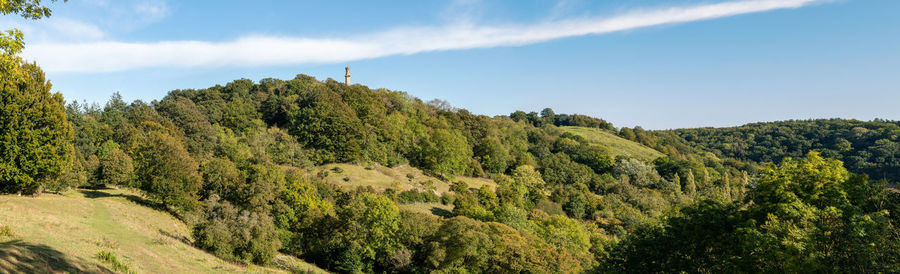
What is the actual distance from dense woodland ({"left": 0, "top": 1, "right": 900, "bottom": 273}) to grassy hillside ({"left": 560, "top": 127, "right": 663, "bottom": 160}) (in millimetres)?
16210

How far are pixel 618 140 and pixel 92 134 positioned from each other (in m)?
151

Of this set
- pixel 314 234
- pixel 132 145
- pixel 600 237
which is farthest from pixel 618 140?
pixel 132 145

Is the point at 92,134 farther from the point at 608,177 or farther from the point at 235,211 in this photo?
the point at 608,177

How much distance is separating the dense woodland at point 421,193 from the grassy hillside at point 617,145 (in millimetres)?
16210

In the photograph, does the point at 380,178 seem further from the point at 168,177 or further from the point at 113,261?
the point at 113,261

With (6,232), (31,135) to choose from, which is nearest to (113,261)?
(6,232)

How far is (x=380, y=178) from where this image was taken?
72.3 metres

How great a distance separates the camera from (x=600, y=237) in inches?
2491

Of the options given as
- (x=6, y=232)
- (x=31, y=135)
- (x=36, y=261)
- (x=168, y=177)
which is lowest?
(x=168, y=177)

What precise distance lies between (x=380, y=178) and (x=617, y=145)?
105596 mm

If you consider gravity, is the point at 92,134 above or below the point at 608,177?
above

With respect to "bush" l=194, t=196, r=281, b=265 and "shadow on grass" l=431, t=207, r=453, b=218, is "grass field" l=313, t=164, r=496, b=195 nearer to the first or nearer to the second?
"shadow on grass" l=431, t=207, r=453, b=218

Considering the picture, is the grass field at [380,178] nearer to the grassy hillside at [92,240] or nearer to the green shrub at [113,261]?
the grassy hillside at [92,240]

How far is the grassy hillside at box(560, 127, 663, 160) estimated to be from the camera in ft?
459
